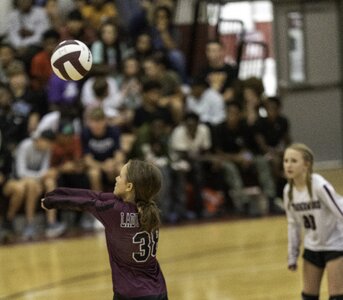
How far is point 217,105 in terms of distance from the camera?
13938 millimetres

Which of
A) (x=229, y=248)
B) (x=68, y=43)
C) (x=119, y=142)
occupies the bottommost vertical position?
(x=229, y=248)

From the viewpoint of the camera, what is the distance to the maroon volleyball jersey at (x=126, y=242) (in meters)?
5.95

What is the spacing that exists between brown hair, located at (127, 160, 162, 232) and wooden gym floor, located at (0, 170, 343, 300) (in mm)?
3253

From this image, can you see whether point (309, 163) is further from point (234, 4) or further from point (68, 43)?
point (234, 4)

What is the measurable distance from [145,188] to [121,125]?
728 cm

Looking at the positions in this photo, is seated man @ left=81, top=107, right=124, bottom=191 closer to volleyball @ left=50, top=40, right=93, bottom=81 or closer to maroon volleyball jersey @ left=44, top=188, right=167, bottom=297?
volleyball @ left=50, top=40, right=93, bottom=81

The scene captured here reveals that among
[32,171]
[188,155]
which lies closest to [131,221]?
[32,171]

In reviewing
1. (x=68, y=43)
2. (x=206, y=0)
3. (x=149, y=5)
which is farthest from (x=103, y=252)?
(x=206, y=0)

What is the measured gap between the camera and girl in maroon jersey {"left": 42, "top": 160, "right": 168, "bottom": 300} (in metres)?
5.89

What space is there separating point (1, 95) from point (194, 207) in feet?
10.1

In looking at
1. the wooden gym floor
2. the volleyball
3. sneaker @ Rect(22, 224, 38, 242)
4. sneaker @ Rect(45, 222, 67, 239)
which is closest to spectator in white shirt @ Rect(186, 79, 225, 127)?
the wooden gym floor

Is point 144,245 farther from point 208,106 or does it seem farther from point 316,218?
point 208,106

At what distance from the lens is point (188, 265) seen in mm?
10719

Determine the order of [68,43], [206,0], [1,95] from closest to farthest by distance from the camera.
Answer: [68,43], [1,95], [206,0]
